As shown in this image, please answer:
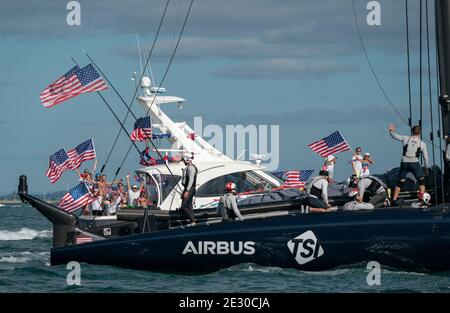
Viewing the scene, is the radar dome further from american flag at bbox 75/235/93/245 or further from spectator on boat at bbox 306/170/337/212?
spectator on boat at bbox 306/170/337/212

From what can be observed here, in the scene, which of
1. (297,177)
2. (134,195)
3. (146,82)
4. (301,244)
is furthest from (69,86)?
(297,177)

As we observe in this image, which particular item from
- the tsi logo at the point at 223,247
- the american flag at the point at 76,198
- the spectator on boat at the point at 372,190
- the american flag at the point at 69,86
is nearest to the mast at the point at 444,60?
the spectator on boat at the point at 372,190

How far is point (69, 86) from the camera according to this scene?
22.4 meters

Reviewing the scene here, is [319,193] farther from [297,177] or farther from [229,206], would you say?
[297,177]

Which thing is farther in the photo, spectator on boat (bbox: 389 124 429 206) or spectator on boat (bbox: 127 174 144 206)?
spectator on boat (bbox: 127 174 144 206)

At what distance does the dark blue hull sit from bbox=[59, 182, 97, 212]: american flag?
1000cm

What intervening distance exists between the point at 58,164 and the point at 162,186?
4439mm

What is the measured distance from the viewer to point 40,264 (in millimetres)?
19328

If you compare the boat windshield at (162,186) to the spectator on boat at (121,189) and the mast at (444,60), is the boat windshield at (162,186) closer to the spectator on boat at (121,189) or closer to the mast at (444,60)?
the spectator on boat at (121,189)

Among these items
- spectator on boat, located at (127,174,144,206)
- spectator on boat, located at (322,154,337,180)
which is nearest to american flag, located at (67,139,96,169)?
spectator on boat, located at (127,174,144,206)

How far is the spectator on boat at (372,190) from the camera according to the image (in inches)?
709

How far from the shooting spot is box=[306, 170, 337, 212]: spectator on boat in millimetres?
18062
